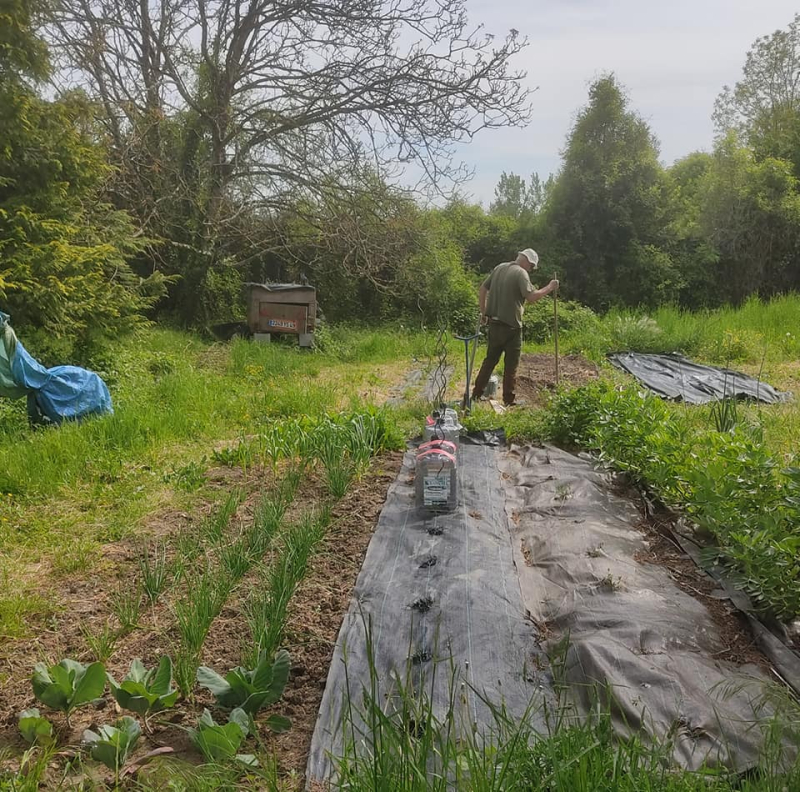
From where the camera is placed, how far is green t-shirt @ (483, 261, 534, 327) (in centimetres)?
591

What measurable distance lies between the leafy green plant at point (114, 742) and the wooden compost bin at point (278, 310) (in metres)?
8.36

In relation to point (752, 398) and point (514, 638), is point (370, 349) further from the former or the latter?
point (514, 638)

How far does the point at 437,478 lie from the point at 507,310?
297cm

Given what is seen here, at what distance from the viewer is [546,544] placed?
10.4ft

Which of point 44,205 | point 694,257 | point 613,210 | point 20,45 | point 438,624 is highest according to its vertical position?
point 20,45

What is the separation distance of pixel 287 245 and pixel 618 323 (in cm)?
592

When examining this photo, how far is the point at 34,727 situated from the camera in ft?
5.66

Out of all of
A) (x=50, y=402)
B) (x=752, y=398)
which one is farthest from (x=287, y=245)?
(x=752, y=398)

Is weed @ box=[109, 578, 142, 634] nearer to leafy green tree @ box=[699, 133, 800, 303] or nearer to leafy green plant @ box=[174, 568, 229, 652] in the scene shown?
leafy green plant @ box=[174, 568, 229, 652]

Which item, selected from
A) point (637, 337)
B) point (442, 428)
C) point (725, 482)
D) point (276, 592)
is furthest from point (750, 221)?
point (276, 592)

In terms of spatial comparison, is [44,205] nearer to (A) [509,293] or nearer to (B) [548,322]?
(A) [509,293]

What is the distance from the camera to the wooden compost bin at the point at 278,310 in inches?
388

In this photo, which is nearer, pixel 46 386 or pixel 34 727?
pixel 34 727

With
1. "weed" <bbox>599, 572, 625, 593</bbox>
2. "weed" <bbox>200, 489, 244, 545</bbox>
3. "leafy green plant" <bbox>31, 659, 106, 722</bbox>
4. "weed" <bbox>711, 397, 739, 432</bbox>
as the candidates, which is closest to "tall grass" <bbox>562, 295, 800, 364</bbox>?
"weed" <bbox>711, 397, 739, 432</bbox>
